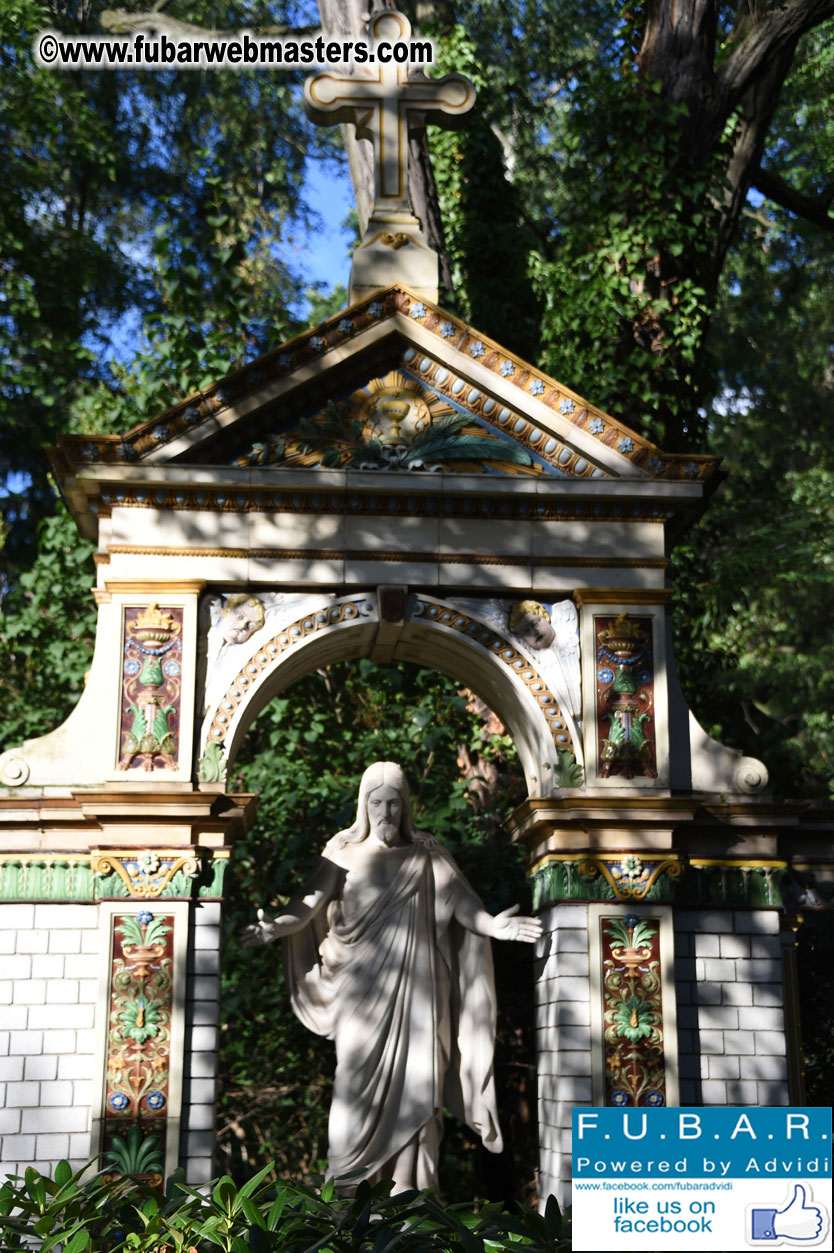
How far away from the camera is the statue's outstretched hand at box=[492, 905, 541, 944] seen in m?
8.17

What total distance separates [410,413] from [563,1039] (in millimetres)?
3502

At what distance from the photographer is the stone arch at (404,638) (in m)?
8.18

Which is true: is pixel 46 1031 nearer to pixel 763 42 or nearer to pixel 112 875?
pixel 112 875

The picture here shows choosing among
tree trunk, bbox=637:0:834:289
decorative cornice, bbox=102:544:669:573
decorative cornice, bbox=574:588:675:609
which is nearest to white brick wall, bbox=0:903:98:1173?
decorative cornice, bbox=102:544:669:573

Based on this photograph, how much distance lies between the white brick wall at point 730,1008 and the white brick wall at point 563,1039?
0.56 meters

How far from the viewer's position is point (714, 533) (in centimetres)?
1558

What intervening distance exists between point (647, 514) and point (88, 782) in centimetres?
338

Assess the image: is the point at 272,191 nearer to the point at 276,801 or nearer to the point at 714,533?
the point at 714,533

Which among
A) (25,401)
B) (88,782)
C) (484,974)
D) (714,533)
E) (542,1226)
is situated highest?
(25,401)

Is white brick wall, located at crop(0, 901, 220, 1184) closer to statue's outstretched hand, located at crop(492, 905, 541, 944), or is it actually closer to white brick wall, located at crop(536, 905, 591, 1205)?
statue's outstretched hand, located at crop(492, 905, 541, 944)

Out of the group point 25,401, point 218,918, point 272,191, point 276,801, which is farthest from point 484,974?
point 272,191

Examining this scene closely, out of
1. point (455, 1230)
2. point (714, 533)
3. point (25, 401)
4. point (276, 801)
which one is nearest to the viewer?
point (455, 1230)

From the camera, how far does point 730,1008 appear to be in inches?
322

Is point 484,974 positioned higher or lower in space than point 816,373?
lower
